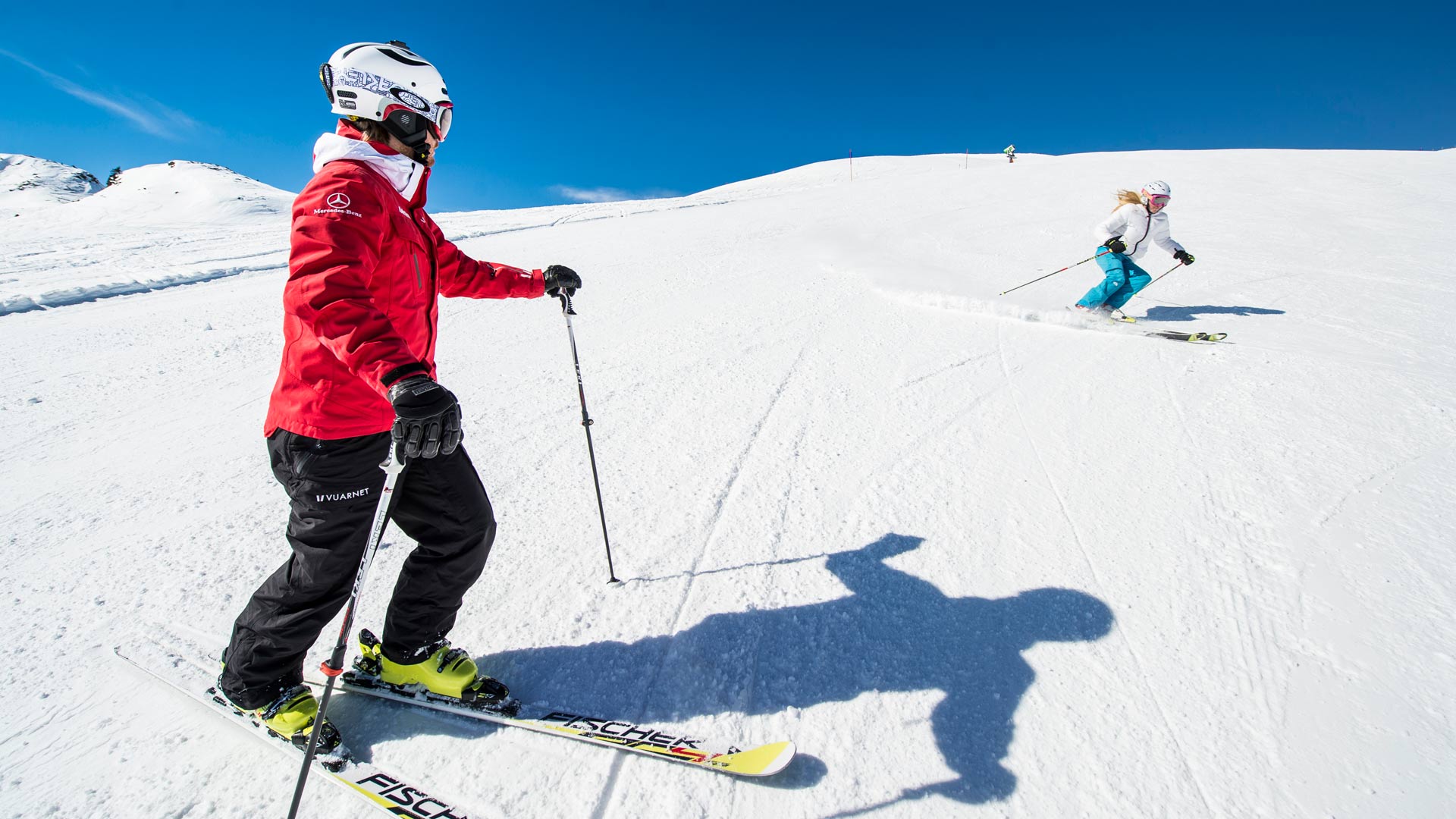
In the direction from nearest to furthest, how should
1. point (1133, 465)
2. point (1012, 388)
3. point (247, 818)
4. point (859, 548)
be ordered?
point (247, 818) → point (859, 548) → point (1133, 465) → point (1012, 388)

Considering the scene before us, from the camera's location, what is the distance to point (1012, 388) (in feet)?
15.5

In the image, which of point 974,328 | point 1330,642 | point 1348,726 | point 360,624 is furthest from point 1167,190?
point 360,624

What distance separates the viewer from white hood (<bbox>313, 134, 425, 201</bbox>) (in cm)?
194

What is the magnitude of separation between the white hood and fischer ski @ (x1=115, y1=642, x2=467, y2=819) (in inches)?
76.2

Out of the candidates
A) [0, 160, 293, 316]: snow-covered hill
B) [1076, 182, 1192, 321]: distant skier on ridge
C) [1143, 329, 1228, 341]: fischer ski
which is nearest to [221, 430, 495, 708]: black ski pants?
[1143, 329, 1228, 341]: fischer ski

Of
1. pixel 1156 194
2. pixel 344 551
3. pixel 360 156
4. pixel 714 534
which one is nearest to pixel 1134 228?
pixel 1156 194

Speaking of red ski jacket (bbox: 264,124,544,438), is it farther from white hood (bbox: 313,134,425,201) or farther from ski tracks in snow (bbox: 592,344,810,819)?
ski tracks in snow (bbox: 592,344,810,819)

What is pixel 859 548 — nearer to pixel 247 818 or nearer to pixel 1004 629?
pixel 1004 629

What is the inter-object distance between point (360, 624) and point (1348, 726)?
3.73m

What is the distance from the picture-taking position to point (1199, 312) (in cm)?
660

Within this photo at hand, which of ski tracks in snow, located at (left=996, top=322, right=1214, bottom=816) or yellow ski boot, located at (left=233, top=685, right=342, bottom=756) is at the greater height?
ski tracks in snow, located at (left=996, top=322, right=1214, bottom=816)

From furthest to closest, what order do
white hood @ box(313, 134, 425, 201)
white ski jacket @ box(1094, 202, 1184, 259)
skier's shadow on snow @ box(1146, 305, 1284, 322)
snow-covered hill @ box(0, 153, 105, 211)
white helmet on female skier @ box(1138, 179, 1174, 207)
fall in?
1. snow-covered hill @ box(0, 153, 105, 211)
2. white ski jacket @ box(1094, 202, 1184, 259)
3. white helmet on female skier @ box(1138, 179, 1174, 207)
4. skier's shadow on snow @ box(1146, 305, 1284, 322)
5. white hood @ box(313, 134, 425, 201)

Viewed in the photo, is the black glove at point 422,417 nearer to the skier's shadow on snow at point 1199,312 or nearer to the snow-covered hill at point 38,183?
the skier's shadow on snow at point 1199,312

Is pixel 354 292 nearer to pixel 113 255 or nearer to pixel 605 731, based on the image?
pixel 605 731
